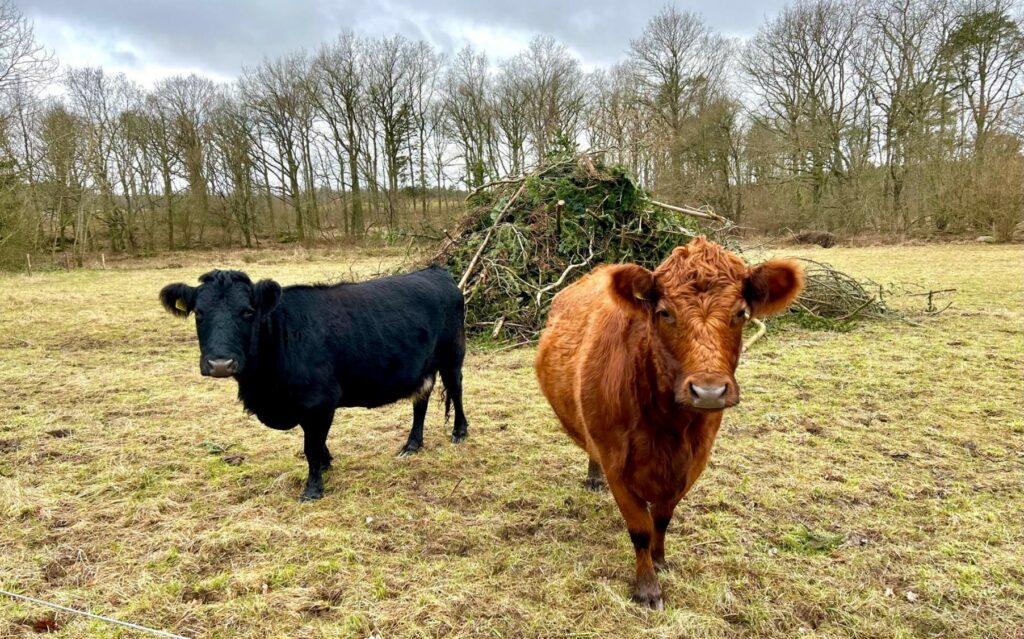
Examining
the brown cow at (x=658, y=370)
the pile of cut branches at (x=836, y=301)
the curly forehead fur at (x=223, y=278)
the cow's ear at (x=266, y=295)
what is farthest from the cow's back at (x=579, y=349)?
the pile of cut branches at (x=836, y=301)

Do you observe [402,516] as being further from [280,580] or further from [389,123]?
[389,123]

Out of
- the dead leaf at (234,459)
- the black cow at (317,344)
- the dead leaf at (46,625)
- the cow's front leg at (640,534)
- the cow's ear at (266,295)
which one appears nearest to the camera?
the dead leaf at (46,625)

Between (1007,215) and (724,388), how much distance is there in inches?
1108

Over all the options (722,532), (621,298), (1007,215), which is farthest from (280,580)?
(1007,215)

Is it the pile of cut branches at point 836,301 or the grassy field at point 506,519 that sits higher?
the pile of cut branches at point 836,301

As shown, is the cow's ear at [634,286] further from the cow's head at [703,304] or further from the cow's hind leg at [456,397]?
the cow's hind leg at [456,397]

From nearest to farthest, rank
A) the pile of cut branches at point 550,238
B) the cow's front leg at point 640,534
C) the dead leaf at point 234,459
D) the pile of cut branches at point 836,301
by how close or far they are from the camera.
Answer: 1. the cow's front leg at point 640,534
2. the dead leaf at point 234,459
3. the pile of cut branches at point 550,238
4. the pile of cut branches at point 836,301

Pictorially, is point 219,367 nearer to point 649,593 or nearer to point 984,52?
point 649,593

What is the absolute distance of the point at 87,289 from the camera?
17266mm

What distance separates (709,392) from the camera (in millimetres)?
2082

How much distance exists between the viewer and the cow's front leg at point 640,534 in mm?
2830

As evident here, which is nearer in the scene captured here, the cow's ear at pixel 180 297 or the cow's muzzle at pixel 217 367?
the cow's muzzle at pixel 217 367

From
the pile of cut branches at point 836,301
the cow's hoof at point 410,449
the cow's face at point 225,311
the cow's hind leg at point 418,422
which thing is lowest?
the cow's hoof at point 410,449

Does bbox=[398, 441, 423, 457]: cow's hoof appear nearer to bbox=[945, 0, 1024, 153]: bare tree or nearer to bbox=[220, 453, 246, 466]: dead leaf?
bbox=[220, 453, 246, 466]: dead leaf
